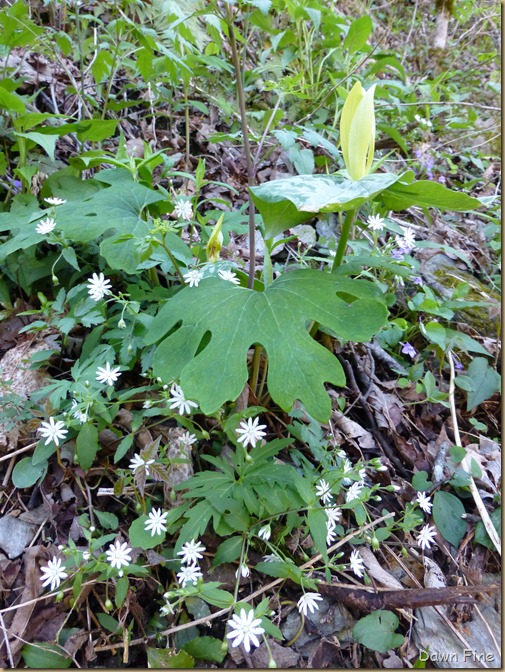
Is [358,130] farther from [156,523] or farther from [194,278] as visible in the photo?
[156,523]

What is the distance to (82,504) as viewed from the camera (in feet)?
5.16

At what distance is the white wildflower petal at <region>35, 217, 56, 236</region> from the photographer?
1.66 m

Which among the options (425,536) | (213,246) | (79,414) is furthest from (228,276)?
(425,536)

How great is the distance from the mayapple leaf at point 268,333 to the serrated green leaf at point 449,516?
934mm

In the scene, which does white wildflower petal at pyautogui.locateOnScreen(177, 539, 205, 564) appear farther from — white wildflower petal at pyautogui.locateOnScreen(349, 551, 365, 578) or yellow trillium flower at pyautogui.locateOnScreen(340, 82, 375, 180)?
yellow trillium flower at pyautogui.locateOnScreen(340, 82, 375, 180)

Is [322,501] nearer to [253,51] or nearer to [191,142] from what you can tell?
[191,142]

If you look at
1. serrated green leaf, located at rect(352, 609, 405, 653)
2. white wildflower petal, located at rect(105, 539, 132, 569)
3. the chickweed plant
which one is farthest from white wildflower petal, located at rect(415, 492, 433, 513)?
white wildflower petal, located at rect(105, 539, 132, 569)

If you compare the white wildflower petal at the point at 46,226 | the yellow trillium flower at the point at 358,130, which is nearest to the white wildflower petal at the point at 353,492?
the yellow trillium flower at the point at 358,130

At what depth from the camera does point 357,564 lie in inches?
57.7

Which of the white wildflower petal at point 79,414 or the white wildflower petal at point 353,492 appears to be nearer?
the white wildflower petal at point 79,414

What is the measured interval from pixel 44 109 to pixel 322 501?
109 inches

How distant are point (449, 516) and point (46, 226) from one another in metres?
1.91

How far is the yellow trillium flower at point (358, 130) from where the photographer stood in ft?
4.39

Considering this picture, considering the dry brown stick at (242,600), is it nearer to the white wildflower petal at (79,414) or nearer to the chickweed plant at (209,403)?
the chickweed plant at (209,403)
